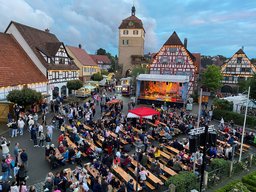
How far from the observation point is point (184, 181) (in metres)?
11.0

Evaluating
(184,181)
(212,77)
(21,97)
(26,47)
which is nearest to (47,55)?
(26,47)

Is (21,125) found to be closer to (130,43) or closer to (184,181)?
(184,181)

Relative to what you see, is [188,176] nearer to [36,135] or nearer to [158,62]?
[36,135]

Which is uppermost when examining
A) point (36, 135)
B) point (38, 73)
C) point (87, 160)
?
point (38, 73)

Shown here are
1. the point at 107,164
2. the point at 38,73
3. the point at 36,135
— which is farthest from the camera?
the point at 38,73

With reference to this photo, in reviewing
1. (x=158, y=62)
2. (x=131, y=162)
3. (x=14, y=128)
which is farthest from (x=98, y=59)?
(x=131, y=162)

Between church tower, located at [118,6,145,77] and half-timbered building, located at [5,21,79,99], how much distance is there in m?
A: 22.7

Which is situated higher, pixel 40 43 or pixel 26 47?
pixel 40 43

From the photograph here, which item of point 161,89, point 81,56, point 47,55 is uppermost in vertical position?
point 81,56

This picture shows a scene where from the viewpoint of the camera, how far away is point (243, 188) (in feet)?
36.4

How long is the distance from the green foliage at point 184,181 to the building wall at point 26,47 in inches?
1004

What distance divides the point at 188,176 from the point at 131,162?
11.2 feet

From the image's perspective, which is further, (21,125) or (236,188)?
(21,125)

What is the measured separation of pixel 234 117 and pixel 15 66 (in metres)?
26.5
